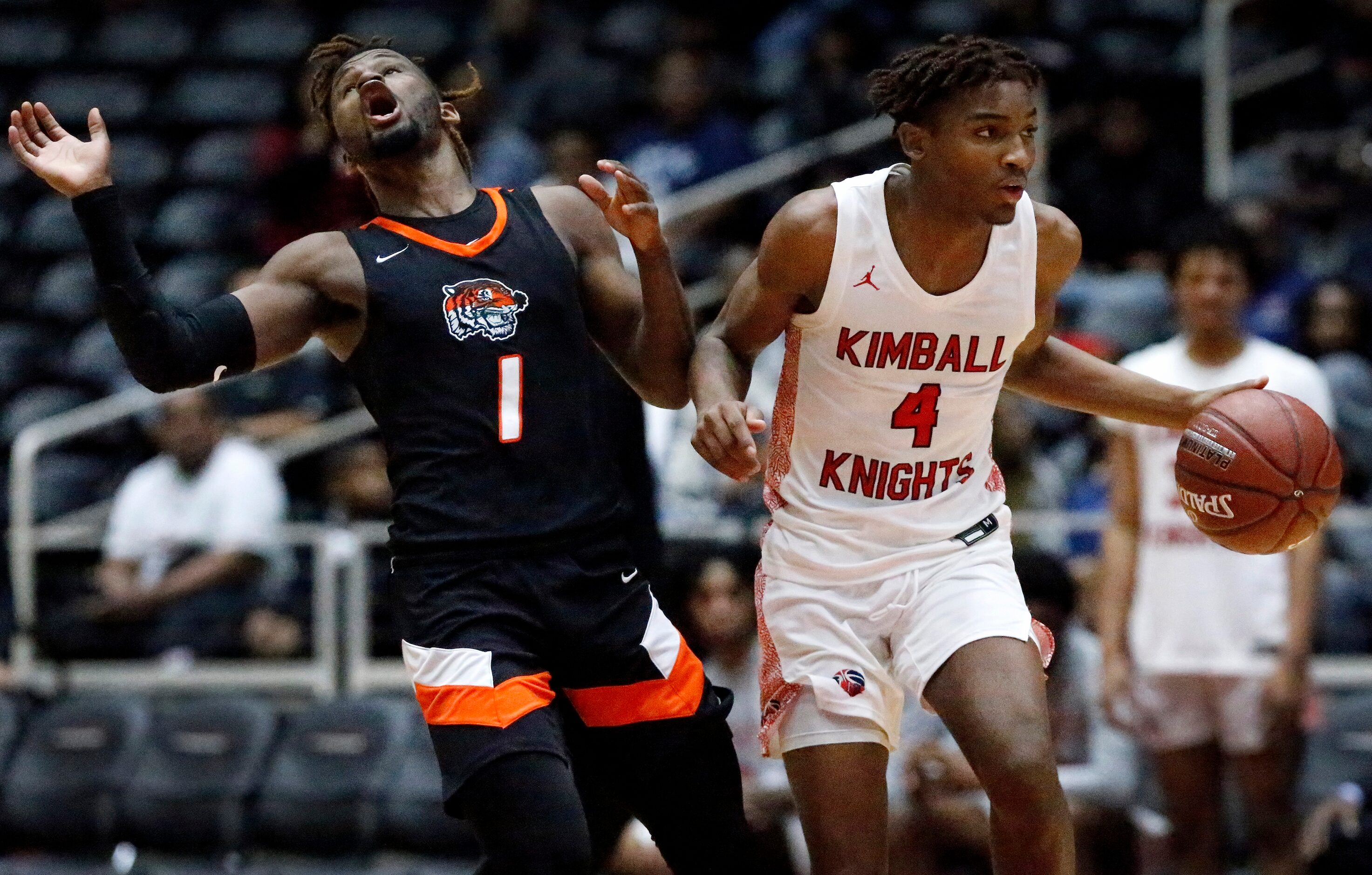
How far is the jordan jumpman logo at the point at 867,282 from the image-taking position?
4.26 m

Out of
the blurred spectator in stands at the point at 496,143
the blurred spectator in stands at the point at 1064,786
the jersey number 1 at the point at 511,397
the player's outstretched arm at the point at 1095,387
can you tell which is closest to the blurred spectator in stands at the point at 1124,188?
the blurred spectator in stands at the point at 496,143

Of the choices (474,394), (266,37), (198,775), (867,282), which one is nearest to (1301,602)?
(867,282)

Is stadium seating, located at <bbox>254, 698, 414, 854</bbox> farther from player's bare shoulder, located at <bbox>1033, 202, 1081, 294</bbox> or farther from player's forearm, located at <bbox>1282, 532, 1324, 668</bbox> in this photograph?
player's bare shoulder, located at <bbox>1033, 202, 1081, 294</bbox>

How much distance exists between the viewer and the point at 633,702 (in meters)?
4.24

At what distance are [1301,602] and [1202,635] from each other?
13.0 inches

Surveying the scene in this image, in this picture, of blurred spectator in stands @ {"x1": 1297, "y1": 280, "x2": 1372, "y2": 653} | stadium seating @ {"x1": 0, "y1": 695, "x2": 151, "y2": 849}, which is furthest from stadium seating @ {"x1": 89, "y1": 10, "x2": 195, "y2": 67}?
blurred spectator in stands @ {"x1": 1297, "y1": 280, "x2": 1372, "y2": 653}

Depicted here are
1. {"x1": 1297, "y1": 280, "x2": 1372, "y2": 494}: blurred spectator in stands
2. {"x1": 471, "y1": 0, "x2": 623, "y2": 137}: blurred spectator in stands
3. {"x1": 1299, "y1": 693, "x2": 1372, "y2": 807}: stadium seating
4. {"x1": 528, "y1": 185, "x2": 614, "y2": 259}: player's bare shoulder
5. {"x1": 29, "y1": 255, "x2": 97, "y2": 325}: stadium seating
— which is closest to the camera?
{"x1": 528, "y1": 185, "x2": 614, "y2": 259}: player's bare shoulder

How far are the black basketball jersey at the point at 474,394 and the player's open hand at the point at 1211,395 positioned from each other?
143 centimetres

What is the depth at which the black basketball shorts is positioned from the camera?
13.2 feet

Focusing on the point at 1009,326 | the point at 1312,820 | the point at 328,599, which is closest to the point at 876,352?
the point at 1009,326

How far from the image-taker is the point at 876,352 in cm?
429

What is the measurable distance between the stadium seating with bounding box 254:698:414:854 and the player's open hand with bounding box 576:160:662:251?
408 centimetres

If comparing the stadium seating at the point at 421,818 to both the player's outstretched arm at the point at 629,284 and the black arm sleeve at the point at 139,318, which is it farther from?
the black arm sleeve at the point at 139,318

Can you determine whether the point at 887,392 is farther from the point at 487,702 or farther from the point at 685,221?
the point at 685,221
